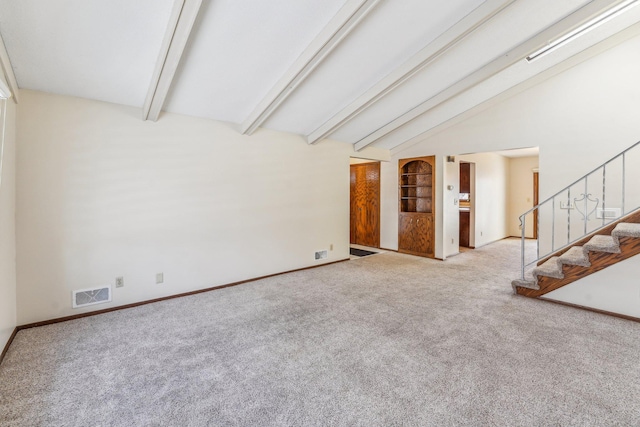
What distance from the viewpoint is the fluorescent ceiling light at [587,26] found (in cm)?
279

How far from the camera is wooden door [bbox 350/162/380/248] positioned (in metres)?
6.79

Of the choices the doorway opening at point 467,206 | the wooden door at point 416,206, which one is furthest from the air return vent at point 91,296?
the doorway opening at point 467,206

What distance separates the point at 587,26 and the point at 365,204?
15.5 ft

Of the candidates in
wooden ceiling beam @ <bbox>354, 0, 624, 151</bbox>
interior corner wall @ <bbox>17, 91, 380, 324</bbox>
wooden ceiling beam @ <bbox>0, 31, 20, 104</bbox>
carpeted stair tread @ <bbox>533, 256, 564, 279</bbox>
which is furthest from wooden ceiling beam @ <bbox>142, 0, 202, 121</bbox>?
carpeted stair tread @ <bbox>533, 256, 564, 279</bbox>

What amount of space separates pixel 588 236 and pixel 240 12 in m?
4.35

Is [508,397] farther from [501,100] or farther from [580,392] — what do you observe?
[501,100]

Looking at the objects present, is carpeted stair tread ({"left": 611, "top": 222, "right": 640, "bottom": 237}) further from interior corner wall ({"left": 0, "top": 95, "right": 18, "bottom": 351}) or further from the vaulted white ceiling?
interior corner wall ({"left": 0, "top": 95, "right": 18, "bottom": 351})

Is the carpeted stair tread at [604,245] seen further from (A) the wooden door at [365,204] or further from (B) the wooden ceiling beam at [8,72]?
(B) the wooden ceiling beam at [8,72]

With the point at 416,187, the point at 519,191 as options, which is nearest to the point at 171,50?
the point at 416,187

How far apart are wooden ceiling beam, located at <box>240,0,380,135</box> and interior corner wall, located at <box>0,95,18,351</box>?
2277 mm

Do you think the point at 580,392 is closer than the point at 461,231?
Yes

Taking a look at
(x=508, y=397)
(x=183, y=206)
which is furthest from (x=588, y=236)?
(x=183, y=206)

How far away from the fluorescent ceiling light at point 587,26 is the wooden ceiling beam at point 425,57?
1148 mm

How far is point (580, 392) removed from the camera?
1.85 m
